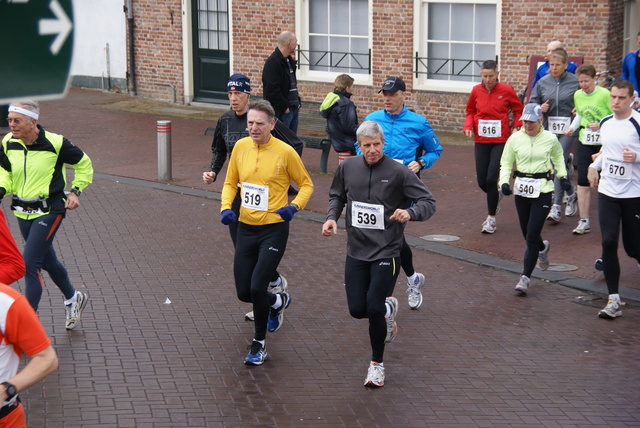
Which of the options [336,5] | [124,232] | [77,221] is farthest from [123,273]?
[336,5]

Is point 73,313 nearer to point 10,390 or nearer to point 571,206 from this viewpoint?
point 10,390

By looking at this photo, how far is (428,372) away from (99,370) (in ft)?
7.66

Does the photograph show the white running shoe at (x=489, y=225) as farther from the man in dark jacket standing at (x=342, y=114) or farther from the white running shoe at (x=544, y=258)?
the man in dark jacket standing at (x=342, y=114)

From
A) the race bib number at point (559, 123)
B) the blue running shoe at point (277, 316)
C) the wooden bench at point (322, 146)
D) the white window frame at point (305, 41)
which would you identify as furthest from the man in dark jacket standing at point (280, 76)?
the blue running shoe at point (277, 316)

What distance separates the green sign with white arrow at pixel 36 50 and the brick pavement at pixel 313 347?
3715 mm

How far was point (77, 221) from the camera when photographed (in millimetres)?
11992

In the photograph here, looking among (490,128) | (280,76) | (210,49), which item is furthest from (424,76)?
(490,128)

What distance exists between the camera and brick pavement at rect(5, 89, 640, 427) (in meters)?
6.44

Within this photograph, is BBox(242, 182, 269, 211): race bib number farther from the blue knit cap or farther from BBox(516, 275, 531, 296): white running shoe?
BBox(516, 275, 531, 296): white running shoe

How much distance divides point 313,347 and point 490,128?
14.4ft

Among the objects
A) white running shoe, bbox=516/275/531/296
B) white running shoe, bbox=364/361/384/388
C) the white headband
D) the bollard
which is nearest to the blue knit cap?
the white headband

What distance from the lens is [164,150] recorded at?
14484mm

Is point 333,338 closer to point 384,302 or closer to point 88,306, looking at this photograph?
point 384,302

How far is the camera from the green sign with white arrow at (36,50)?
109 inches
